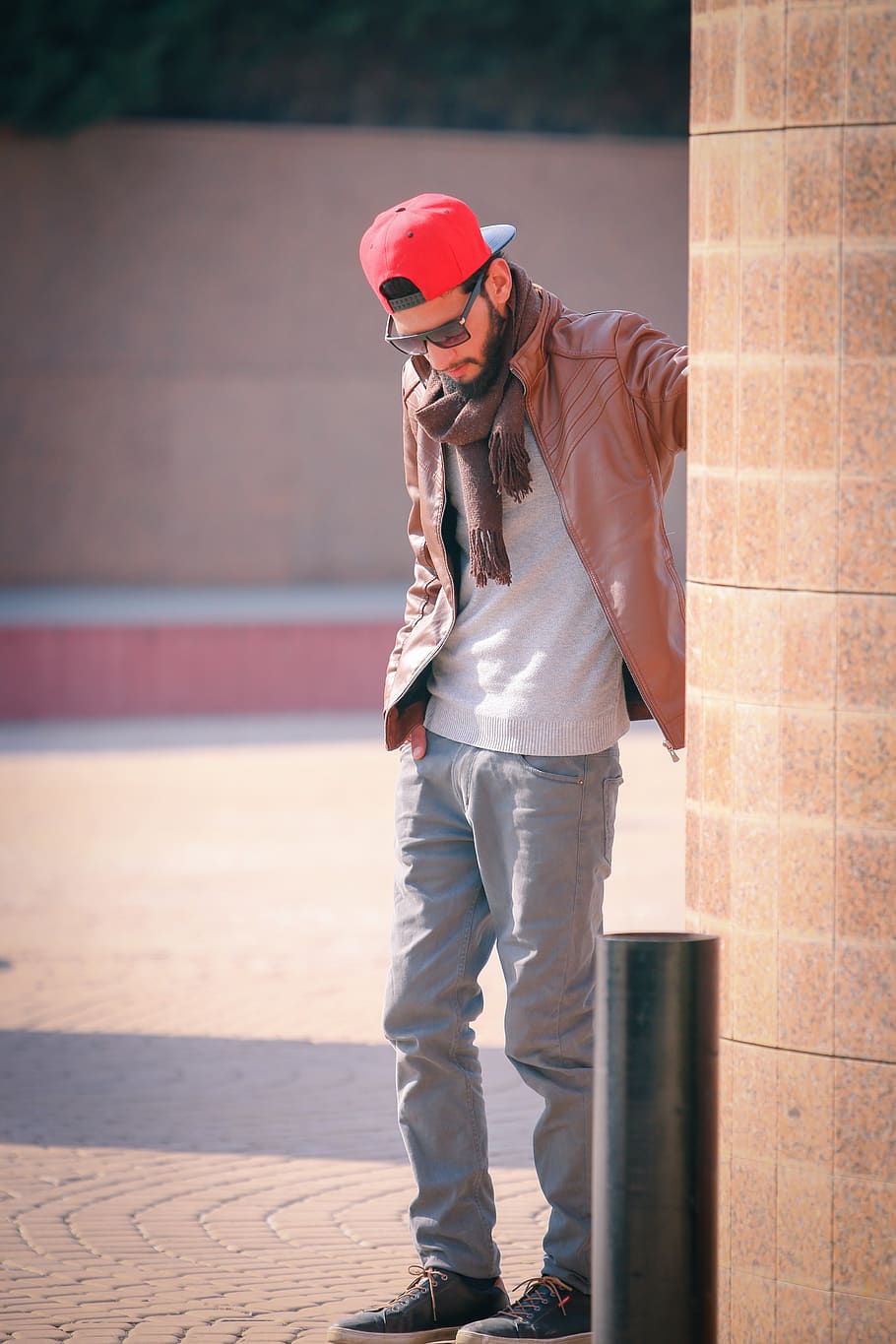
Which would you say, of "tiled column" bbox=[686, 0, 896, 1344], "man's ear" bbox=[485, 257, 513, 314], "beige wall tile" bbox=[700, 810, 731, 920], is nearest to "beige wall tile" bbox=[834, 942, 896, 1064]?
"tiled column" bbox=[686, 0, 896, 1344]

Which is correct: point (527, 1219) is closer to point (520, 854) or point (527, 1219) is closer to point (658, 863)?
point (520, 854)

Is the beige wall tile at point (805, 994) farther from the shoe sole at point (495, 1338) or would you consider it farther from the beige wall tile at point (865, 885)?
the shoe sole at point (495, 1338)

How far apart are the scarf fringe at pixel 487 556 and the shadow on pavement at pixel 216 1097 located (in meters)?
1.94

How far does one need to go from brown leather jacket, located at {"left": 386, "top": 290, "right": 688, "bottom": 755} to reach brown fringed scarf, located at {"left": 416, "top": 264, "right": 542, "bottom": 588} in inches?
1.5

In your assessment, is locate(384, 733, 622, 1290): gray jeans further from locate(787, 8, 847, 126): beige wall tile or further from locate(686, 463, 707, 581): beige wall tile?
locate(787, 8, 847, 126): beige wall tile

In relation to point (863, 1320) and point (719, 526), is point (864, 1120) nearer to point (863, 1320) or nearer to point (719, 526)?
point (863, 1320)

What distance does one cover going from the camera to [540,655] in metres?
3.51

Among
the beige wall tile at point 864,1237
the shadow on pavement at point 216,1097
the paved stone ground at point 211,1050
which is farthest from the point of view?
the shadow on pavement at point 216,1097

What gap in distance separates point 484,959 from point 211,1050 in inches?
99.3

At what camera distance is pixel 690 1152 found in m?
2.68

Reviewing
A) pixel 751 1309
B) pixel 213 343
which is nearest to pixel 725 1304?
pixel 751 1309

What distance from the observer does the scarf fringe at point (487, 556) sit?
3453 millimetres

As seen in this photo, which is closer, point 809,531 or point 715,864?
point 809,531

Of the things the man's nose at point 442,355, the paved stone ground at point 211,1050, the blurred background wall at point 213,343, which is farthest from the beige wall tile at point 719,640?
the blurred background wall at point 213,343
